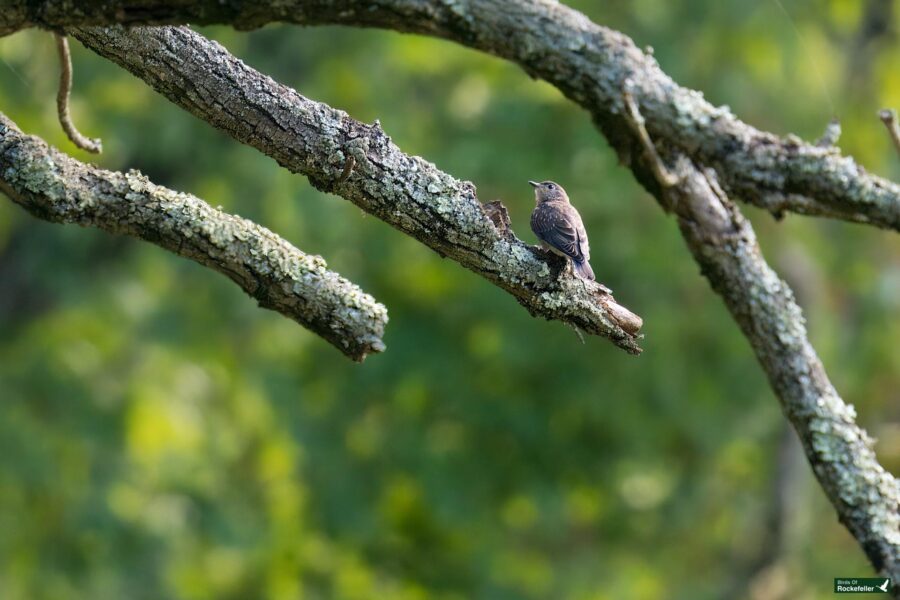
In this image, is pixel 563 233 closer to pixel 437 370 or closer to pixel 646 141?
pixel 646 141

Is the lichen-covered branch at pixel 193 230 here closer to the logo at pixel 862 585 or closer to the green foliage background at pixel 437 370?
the logo at pixel 862 585

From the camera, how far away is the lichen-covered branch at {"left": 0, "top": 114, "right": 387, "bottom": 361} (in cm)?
371

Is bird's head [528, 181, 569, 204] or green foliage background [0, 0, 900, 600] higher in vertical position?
green foliage background [0, 0, 900, 600]

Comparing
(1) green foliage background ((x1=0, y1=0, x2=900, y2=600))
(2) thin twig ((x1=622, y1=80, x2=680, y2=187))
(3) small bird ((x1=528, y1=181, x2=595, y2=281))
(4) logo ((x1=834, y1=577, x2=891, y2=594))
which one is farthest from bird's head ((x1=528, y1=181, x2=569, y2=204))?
(1) green foliage background ((x1=0, y1=0, x2=900, y2=600))

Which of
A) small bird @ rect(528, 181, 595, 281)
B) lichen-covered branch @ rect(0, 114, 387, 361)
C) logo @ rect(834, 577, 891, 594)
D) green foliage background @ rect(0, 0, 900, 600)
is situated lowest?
logo @ rect(834, 577, 891, 594)

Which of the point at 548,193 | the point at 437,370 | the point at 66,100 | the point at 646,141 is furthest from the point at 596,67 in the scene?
the point at 437,370

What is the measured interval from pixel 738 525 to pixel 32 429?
8.62 metres

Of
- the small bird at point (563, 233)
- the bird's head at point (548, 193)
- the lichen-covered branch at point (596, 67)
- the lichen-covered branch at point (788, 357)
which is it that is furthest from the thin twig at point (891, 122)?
the bird's head at point (548, 193)

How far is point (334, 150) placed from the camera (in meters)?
3.56

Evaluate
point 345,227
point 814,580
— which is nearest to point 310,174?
point 345,227

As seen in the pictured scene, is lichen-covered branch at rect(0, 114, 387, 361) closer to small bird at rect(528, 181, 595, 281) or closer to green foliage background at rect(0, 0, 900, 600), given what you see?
small bird at rect(528, 181, 595, 281)

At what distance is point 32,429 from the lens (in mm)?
13070

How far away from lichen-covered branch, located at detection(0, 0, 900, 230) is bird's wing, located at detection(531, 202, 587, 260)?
78 centimetres

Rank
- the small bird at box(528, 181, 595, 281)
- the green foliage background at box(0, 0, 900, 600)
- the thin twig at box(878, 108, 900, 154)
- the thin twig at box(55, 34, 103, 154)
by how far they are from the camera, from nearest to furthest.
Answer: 1. the thin twig at box(878, 108, 900, 154)
2. the thin twig at box(55, 34, 103, 154)
3. the small bird at box(528, 181, 595, 281)
4. the green foliage background at box(0, 0, 900, 600)
